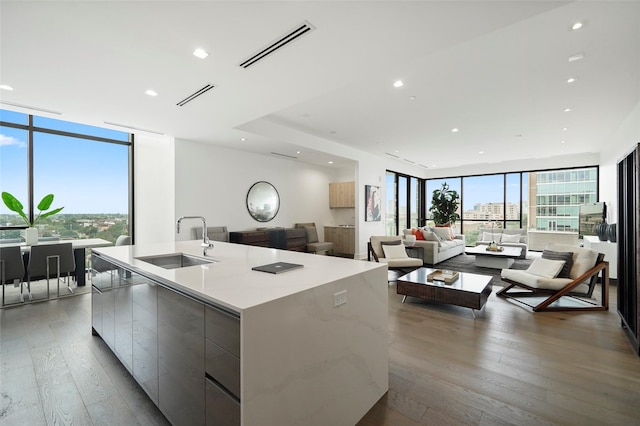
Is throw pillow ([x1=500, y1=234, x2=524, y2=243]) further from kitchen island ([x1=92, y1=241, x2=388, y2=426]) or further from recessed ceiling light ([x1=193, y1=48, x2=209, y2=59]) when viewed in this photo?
recessed ceiling light ([x1=193, y1=48, x2=209, y2=59])

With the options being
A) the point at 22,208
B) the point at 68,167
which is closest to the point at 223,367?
the point at 22,208

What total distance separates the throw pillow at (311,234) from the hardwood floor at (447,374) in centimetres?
471

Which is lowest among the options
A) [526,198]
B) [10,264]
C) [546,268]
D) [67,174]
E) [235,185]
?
[546,268]

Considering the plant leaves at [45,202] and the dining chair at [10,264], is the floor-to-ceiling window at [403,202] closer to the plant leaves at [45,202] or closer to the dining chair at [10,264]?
the plant leaves at [45,202]

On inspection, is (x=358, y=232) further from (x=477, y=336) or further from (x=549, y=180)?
(x=549, y=180)

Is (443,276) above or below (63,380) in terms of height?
above

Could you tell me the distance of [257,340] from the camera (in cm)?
120

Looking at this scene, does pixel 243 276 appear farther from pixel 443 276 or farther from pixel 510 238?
pixel 510 238

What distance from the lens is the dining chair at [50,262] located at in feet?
13.4

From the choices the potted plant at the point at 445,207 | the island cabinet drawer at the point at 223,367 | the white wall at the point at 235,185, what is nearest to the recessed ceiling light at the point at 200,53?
the island cabinet drawer at the point at 223,367

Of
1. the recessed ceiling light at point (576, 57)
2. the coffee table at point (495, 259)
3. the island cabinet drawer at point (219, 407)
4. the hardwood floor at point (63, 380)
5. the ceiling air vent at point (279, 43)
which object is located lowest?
the hardwood floor at point (63, 380)

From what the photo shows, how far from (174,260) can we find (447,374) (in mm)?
2528

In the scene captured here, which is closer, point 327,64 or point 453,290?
point 327,64

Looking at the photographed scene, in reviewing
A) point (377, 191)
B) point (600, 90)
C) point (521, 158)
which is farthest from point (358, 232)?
point (521, 158)
